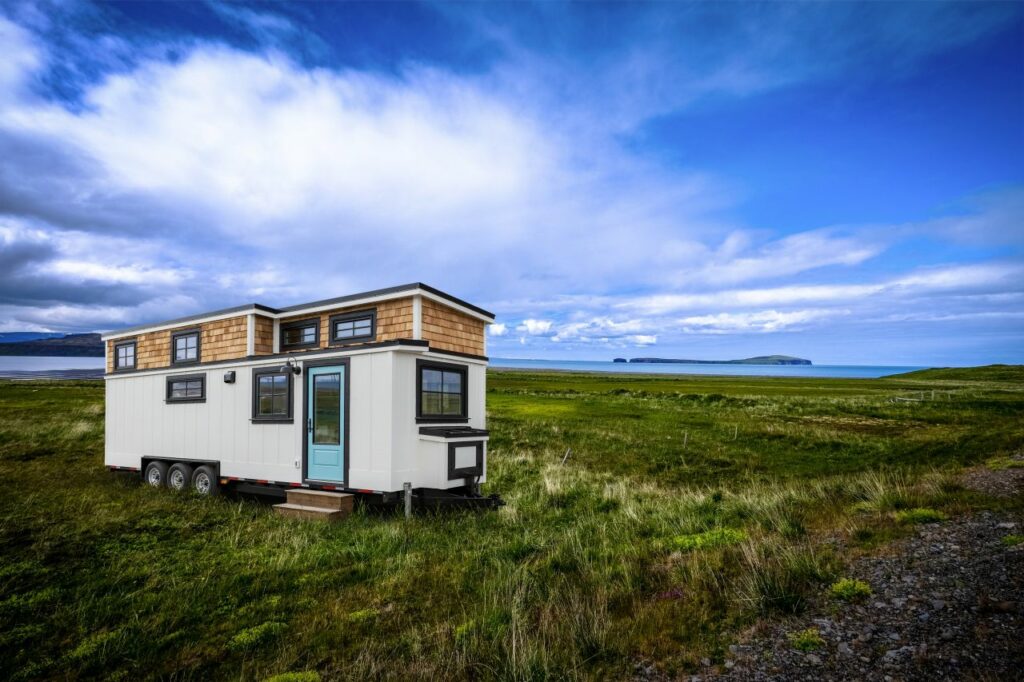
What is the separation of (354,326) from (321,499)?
393cm

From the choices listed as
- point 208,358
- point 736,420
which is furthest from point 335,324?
point 736,420

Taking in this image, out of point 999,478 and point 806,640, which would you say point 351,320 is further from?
point 999,478

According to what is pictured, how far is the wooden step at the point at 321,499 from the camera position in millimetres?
10680

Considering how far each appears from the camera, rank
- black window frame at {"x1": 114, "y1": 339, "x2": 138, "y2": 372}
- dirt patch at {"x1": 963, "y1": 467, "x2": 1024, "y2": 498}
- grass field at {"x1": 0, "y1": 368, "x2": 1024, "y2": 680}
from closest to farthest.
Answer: grass field at {"x1": 0, "y1": 368, "x2": 1024, "y2": 680} < dirt patch at {"x1": 963, "y1": 467, "x2": 1024, "y2": 498} < black window frame at {"x1": 114, "y1": 339, "x2": 138, "y2": 372}

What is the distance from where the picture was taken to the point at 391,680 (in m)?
4.66

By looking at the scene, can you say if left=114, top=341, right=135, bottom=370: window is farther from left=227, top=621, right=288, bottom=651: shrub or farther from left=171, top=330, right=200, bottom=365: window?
left=227, top=621, right=288, bottom=651: shrub

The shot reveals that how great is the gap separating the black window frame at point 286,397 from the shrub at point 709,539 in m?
8.44

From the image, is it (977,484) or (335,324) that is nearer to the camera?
(977,484)

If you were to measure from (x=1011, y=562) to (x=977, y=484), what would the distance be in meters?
4.32

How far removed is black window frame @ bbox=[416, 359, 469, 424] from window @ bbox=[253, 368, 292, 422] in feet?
10.1

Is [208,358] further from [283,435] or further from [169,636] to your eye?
[169,636]

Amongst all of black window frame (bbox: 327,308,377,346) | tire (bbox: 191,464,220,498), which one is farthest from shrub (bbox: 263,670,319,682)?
tire (bbox: 191,464,220,498)

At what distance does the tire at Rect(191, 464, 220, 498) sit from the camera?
13305mm

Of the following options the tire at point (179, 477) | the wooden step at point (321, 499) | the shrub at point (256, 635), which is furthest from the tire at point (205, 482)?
the shrub at point (256, 635)
